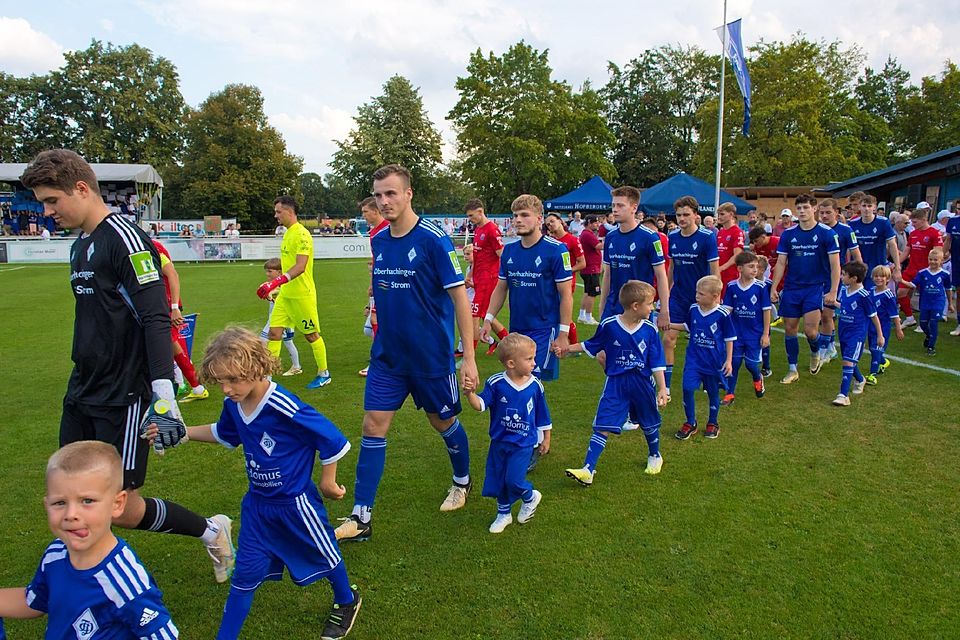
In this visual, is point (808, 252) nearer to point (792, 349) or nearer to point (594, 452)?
point (792, 349)

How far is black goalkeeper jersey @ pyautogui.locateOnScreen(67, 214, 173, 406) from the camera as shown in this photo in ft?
9.71

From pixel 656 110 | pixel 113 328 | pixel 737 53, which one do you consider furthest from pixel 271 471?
pixel 656 110

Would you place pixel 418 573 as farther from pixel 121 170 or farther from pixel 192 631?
pixel 121 170

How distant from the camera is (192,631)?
10.5ft

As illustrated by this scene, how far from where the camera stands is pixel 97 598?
83.6 inches

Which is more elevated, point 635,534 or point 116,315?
point 116,315

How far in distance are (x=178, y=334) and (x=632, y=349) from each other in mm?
4906

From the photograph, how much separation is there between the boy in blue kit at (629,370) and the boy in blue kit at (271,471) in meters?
2.27

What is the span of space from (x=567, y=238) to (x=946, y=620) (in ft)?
26.4

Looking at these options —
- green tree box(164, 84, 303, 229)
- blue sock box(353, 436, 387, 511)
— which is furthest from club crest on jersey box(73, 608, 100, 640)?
green tree box(164, 84, 303, 229)

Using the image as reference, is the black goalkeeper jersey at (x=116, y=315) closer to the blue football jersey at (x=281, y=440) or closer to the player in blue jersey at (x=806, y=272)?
the blue football jersey at (x=281, y=440)

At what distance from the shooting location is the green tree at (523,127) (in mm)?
46750

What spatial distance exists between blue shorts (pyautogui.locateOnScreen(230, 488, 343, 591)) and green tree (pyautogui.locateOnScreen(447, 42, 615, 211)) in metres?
45.1

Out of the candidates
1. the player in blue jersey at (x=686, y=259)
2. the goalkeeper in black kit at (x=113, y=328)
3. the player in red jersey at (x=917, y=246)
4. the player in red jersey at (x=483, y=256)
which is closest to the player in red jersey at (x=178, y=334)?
the goalkeeper in black kit at (x=113, y=328)
